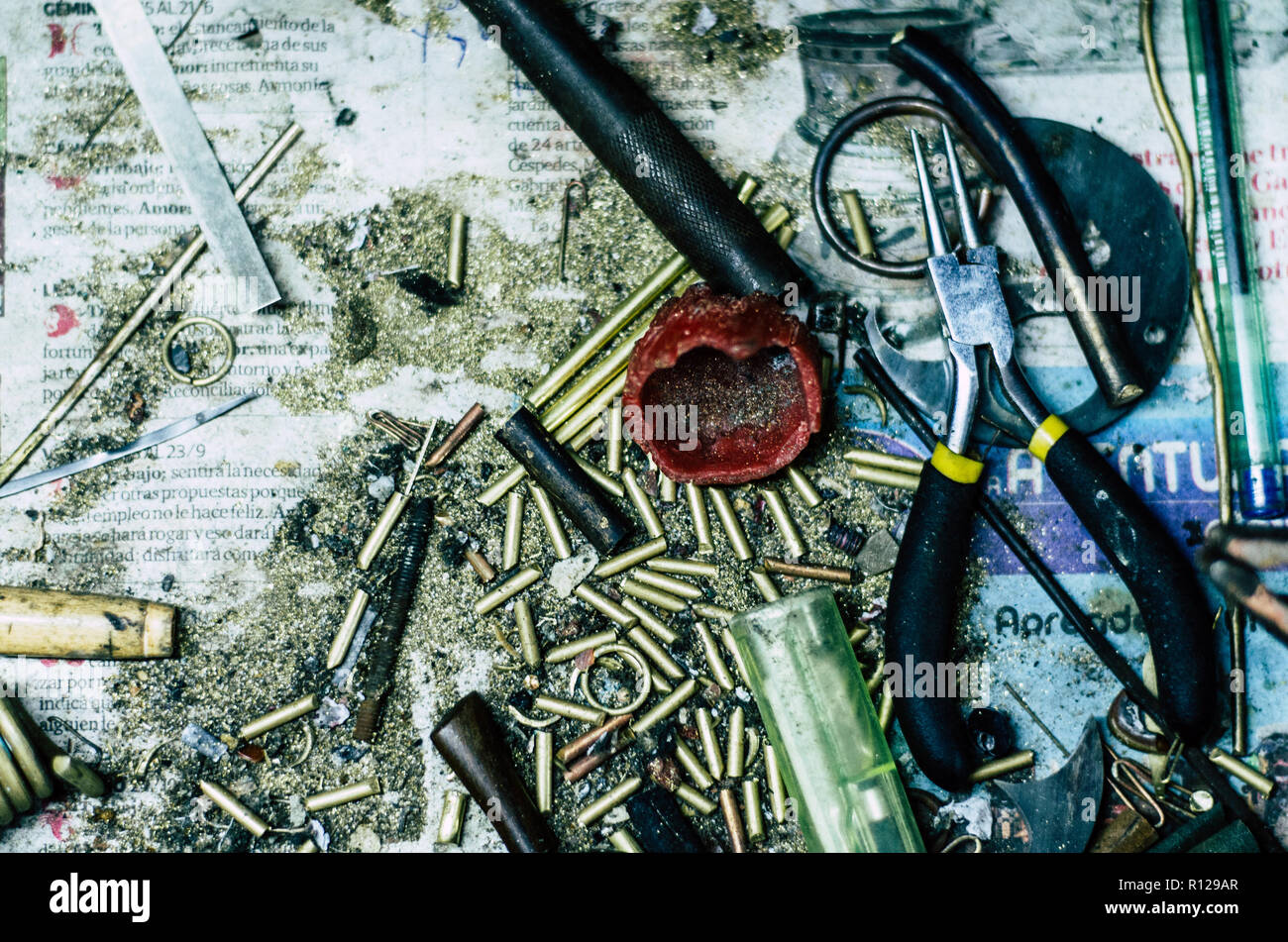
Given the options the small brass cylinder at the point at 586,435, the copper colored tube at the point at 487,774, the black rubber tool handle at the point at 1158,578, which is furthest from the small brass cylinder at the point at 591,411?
the black rubber tool handle at the point at 1158,578

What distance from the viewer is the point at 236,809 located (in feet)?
5.61

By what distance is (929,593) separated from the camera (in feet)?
5.22

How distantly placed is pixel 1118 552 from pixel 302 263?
1.66 metres

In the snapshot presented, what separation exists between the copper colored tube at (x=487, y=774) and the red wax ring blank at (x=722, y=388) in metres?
0.60

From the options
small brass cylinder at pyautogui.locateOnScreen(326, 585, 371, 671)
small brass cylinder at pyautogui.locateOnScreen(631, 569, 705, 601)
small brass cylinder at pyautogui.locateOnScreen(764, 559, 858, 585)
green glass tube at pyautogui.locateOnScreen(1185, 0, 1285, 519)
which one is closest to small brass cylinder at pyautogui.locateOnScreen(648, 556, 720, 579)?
small brass cylinder at pyautogui.locateOnScreen(631, 569, 705, 601)

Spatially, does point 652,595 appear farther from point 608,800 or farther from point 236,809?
point 236,809

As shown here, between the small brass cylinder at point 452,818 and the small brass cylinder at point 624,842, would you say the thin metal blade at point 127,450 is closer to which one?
the small brass cylinder at point 452,818

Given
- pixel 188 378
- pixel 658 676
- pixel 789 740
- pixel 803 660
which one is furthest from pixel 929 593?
pixel 188 378

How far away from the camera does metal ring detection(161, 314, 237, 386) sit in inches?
70.2

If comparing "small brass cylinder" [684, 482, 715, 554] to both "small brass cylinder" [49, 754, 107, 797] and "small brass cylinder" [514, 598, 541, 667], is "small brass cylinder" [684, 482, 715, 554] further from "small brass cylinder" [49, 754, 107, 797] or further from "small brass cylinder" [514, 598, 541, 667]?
"small brass cylinder" [49, 754, 107, 797]

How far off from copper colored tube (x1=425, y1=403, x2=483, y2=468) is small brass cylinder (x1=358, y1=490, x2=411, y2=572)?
0.30ft

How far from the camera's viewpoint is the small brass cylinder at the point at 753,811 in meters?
1.71

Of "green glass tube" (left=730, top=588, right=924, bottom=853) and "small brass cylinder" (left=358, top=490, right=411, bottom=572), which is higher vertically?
"small brass cylinder" (left=358, top=490, right=411, bottom=572)
